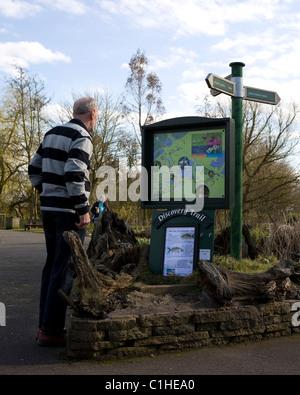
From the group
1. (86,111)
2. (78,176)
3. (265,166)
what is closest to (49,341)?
(78,176)

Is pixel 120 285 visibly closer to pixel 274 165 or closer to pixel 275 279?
pixel 275 279

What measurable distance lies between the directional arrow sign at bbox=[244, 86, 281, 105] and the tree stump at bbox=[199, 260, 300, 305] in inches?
120

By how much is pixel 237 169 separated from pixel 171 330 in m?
3.43

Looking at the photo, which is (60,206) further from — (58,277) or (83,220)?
(58,277)

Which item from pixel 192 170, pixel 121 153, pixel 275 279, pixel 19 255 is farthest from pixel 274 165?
pixel 275 279

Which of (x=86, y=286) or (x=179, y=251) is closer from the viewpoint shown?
(x=86, y=286)

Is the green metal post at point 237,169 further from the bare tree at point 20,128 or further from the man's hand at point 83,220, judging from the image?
the bare tree at point 20,128

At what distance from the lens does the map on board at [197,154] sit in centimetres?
631

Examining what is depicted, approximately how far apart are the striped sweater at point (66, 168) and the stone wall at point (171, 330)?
106 centimetres

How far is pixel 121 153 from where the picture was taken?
30578mm

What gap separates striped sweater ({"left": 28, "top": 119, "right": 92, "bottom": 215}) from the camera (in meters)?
4.41

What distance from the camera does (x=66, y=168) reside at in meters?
4.41

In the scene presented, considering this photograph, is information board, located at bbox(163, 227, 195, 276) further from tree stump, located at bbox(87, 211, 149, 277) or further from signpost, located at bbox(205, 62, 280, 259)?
signpost, located at bbox(205, 62, 280, 259)
